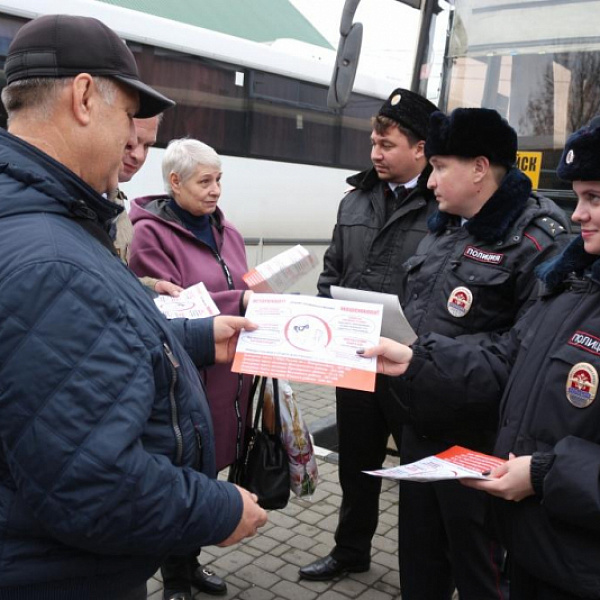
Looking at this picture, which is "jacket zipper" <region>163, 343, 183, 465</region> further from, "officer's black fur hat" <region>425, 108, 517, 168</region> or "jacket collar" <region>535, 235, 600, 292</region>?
"officer's black fur hat" <region>425, 108, 517, 168</region>

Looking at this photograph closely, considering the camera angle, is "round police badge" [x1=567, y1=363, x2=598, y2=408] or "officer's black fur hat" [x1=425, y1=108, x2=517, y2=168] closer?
"round police badge" [x1=567, y1=363, x2=598, y2=408]

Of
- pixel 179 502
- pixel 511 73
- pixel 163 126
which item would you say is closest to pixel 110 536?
pixel 179 502

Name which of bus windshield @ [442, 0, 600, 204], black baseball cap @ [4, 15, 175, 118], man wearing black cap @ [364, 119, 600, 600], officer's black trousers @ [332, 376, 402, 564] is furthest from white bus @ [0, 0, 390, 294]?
man wearing black cap @ [364, 119, 600, 600]

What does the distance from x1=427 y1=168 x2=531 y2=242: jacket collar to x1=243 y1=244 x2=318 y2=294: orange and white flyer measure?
74 cm

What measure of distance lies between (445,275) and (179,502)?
1.39 meters

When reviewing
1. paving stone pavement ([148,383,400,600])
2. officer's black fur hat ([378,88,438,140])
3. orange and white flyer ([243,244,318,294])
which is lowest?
paving stone pavement ([148,383,400,600])

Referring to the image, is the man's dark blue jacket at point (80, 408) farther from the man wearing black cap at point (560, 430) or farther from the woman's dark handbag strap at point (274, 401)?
the woman's dark handbag strap at point (274, 401)

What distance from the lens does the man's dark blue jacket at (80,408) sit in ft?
4.11

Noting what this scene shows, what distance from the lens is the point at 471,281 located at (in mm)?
2381

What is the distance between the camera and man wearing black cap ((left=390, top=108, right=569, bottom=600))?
235 centimetres

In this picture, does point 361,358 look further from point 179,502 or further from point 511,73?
point 511,73

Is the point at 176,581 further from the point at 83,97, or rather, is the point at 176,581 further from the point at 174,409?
the point at 83,97

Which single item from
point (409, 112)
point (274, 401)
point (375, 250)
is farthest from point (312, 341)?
point (409, 112)

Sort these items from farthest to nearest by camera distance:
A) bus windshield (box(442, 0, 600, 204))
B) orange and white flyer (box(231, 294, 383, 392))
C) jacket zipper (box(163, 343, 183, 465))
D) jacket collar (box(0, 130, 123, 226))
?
bus windshield (box(442, 0, 600, 204)), orange and white flyer (box(231, 294, 383, 392)), jacket zipper (box(163, 343, 183, 465)), jacket collar (box(0, 130, 123, 226))
